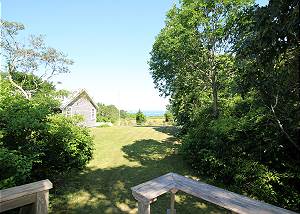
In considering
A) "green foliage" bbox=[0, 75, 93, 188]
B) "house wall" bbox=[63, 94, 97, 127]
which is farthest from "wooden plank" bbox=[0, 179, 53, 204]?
"house wall" bbox=[63, 94, 97, 127]

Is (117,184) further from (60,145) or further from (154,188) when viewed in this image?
(154,188)

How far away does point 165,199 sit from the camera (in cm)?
762

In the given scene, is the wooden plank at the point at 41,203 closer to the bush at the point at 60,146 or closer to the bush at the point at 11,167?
the bush at the point at 11,167

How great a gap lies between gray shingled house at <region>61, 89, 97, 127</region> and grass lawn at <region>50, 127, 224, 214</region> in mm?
13966

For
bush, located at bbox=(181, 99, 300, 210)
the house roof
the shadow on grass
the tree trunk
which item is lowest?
the shadow on grass

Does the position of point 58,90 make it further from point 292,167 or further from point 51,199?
point 292,167

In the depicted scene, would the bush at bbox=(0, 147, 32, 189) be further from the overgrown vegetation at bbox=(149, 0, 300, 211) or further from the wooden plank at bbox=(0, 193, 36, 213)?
the overgrown vegetation at bbox=(149, 0, 300, 211)

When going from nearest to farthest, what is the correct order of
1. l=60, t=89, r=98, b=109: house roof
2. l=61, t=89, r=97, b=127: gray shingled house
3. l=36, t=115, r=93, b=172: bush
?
l=36, t=115, r=93, b=172: bush, l=60, t=89, r=98, b=109: house roof, l=61, t=89, r=97, b=127: gray shingled house

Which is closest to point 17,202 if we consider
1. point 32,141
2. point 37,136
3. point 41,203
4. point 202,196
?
point 41,203

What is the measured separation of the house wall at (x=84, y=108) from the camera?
28.2m

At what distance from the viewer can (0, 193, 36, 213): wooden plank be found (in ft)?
10.5

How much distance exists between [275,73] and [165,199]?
5.23 m

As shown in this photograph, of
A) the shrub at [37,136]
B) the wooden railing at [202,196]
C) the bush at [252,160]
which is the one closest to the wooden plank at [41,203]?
the wooden railing at [202,196]

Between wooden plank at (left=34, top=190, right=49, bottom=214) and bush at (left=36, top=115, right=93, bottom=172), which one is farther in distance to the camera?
bush at (left=36, top=115, right=93, bottom=172)
